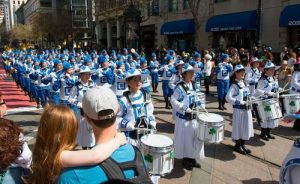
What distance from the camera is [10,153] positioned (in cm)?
252

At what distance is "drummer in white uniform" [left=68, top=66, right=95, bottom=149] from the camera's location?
24.0ft

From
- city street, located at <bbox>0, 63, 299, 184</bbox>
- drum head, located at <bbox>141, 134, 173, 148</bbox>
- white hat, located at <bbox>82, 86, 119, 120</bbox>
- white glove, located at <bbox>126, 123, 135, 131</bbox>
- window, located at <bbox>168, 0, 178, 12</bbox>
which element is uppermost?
window, located at <bbox>168, 0, 178, 12</bbox>

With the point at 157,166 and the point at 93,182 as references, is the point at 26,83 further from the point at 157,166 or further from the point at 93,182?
the point at 93,182

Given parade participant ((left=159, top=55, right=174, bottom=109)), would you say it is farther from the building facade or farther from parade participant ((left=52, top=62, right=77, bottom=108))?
the building facade

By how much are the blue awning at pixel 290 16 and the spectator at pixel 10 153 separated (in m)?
18.0

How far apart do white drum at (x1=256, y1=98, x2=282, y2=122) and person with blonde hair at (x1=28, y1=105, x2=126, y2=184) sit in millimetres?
5409

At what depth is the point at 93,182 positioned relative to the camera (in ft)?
6.61

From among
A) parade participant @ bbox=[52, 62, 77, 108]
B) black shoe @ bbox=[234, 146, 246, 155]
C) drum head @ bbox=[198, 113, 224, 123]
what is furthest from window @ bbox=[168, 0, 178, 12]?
drum head @ bbox=[198, 113, 224, 123]

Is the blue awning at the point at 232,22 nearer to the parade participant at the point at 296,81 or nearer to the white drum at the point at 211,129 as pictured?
the parade participant at the point at 296,81

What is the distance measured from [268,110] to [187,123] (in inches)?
80.3

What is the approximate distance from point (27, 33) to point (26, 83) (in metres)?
70.3

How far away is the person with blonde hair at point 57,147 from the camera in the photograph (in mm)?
2096

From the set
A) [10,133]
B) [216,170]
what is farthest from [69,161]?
[216,170]

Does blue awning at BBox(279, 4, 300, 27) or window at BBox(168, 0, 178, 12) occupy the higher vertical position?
window at BBox(168, 0, 178, 12)
